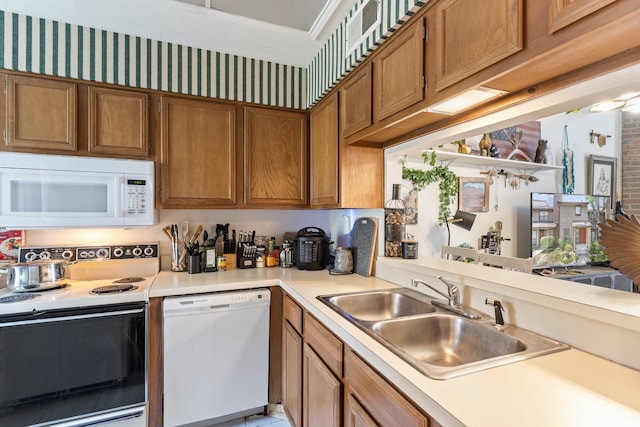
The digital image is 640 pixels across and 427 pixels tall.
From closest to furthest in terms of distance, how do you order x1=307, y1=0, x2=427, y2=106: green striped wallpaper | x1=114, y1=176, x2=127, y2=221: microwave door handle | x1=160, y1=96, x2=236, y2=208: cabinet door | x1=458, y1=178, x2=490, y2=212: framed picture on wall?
x1=307, y1=0, x2=427, y2=106: green striped wallpaper < x1=114, y1=176, x2=127, y2=221: microwave door handle < x1=160, y1=96, x2=236, y2=208: cabinet door < x1=458, y1=178, x2=490, y2=212: framed picture on wall

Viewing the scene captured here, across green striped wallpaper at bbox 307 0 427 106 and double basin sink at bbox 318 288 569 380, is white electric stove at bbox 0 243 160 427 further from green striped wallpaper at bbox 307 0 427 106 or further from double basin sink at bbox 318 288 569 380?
green striped wallpaper at bbox 307 0 427 106

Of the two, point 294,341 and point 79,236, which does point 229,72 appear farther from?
point 294,341

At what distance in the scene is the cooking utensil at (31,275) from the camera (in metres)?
1.71

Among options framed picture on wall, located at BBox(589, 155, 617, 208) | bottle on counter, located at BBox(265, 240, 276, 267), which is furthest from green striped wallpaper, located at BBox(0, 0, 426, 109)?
framed picture on wall, located at BBox(589, 155, 617, 208)

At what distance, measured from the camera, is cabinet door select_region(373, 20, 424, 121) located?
1270mm

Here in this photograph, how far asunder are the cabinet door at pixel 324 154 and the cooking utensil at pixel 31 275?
5.66 ft

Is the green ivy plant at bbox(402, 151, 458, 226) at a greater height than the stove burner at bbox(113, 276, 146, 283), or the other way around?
the green ivy plant at bbox(402, 151, 458, 226)

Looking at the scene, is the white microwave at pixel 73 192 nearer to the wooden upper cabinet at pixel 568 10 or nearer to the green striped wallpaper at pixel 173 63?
the green striped wallpaper at pixel 173 63

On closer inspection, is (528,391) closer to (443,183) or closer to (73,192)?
(443,183)

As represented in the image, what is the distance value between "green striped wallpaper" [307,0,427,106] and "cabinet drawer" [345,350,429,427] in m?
1.44

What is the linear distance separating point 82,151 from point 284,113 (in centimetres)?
142

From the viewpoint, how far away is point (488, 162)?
2762 mm

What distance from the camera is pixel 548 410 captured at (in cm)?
69

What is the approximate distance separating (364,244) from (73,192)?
1.90 meters
